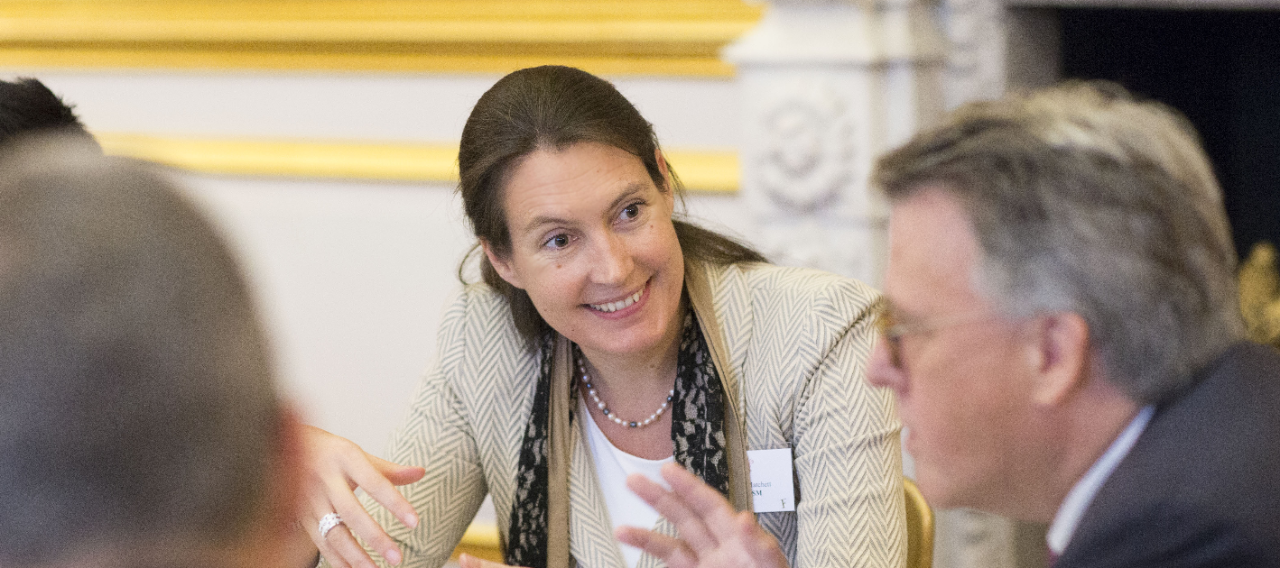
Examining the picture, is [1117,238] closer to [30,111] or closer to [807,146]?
[30,111]

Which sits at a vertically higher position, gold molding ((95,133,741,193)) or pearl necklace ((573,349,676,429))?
gold molding ((95,133,741,193))

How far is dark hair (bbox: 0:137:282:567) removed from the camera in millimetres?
564

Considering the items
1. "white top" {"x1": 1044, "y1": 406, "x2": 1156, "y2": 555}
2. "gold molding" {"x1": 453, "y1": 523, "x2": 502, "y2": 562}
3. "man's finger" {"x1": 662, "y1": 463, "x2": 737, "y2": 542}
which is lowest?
"gold molding" {"x1": 453, "y1": 523, "x2": 502, "y2": 562}

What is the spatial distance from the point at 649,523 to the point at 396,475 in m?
0.44

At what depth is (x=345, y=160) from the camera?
3299mm

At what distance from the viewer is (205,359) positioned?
0.59 meters

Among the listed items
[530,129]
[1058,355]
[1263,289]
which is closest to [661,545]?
[1058,355]

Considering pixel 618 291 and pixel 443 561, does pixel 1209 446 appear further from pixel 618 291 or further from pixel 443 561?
pixel 443 561

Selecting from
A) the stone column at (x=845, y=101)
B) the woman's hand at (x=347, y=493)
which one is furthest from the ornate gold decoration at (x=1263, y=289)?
the woman's hand at (x=347, y=493)

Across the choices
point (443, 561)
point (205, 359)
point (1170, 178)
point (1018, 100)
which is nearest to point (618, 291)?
point (443, 561)

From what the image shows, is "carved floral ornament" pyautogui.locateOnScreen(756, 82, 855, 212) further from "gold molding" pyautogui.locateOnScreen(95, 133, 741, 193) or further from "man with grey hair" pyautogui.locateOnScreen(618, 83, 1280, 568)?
"man with grey hair" pyautogui.locateOnScreen(618, 83, 1280, 568)

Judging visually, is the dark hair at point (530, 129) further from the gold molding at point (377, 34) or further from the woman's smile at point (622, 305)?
the gold molding at point (377, 34)

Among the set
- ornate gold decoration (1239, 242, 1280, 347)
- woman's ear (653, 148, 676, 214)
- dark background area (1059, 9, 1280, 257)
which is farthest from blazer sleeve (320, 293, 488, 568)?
ornate gold decoration (1239, 242, 1280, 347)

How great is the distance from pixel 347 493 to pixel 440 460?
337 mm
